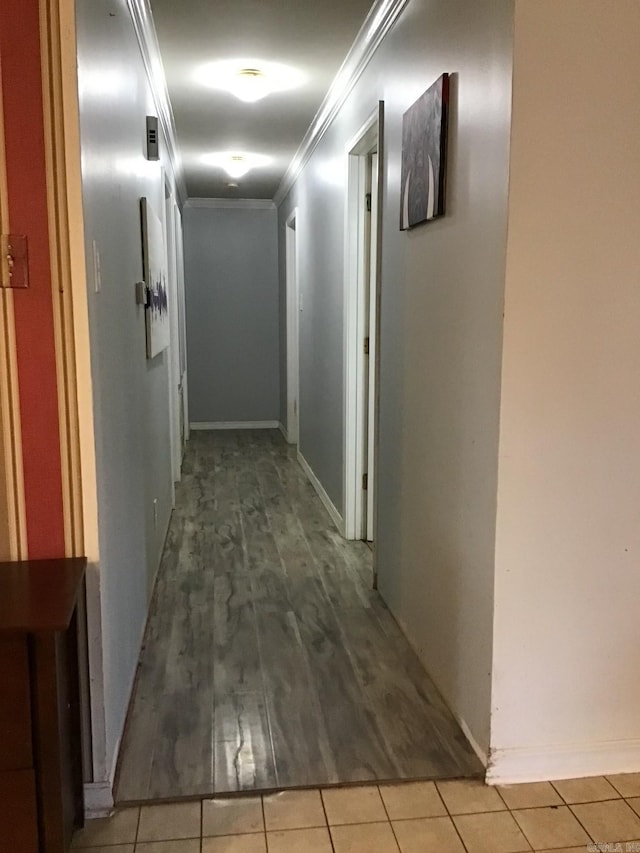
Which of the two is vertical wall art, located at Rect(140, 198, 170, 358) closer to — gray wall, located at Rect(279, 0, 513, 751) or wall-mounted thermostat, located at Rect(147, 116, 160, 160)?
wall-mounted thermostat, located at Rect(147, 116, 160, 160)

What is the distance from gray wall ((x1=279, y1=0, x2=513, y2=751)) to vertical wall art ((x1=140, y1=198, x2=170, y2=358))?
38.3 inches

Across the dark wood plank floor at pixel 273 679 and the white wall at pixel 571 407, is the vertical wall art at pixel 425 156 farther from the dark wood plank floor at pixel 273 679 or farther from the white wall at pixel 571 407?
the dark wood plank floor at pixel 273 679

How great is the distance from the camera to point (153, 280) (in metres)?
3.21

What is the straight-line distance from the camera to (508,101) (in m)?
1.78

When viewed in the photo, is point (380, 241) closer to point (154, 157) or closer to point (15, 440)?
point (154, 157)

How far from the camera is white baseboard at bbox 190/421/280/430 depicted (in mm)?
7758

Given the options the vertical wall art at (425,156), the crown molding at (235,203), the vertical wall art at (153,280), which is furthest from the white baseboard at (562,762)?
the crown molding at (235,203)

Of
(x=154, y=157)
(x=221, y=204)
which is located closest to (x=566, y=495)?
(x=154, y=157)

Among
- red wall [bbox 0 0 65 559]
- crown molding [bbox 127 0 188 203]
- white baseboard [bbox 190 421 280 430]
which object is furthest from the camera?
white baseboard [bbox 190 421 280 430]

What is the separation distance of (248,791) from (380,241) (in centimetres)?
218

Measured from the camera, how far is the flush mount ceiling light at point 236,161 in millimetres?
5492

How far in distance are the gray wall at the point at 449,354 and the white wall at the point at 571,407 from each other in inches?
2.0

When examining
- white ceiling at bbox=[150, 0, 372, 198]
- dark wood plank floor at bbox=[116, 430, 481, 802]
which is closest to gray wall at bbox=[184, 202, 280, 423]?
white ceiling at bbox=[150, 0, 372, 198]

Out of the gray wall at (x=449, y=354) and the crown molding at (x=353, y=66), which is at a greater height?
the crown molding at (x=353, y=66)
